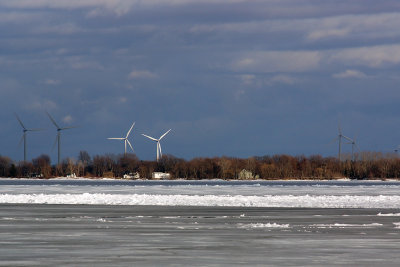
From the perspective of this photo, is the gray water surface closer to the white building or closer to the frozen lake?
the frozen lake

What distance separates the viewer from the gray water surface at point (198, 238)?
1817 cm

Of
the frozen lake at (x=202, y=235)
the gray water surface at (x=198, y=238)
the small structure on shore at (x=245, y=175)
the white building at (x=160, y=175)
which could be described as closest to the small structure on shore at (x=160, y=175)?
the white building at (x=160, y=175)

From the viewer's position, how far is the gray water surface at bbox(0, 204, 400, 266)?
1817cm

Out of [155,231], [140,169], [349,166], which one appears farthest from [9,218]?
[140,169]

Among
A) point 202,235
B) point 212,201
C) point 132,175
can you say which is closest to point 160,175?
point 132,175

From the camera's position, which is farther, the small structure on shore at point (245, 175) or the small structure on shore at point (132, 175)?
the small structure on shore at point (132, 175)

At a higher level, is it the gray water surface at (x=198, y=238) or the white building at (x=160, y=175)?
the white building at (x=160, y=175)

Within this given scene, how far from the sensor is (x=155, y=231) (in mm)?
25219

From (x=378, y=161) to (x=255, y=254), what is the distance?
12475 cm

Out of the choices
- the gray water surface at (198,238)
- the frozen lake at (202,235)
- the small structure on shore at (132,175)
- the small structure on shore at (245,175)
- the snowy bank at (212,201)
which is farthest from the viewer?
the small structure on shore at (132,175)

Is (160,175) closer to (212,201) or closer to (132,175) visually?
(132,175)

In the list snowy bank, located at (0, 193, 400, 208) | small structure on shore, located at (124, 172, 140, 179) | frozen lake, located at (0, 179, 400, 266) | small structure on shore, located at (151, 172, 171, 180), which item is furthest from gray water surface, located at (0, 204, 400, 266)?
small structure on shore, located at (124, 172, 140, 179)

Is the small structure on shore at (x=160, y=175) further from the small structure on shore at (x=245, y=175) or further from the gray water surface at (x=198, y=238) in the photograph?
the gray water surface at (x=198, y=238)

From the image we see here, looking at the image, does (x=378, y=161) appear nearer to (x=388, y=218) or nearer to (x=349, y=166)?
(x=349, y=166)
